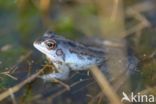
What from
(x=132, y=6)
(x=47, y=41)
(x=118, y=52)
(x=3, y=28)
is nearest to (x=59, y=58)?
(x=47, y=41)

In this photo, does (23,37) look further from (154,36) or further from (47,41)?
(154,36)

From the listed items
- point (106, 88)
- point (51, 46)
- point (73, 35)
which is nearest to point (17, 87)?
point (51, 46)

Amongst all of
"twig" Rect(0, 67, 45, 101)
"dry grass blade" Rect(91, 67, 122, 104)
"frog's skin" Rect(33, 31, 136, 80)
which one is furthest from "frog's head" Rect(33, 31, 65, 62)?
"dry grass blade" Rect(91, 67, 122, 104)

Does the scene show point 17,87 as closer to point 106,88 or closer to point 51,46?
point 51,46

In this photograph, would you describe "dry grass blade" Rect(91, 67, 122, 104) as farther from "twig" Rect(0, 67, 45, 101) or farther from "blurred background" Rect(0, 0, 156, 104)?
"twig" Rect(0, 67, 45, 101)

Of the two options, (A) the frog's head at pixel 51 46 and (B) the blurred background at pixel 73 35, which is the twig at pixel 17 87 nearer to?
(B) the blurred background at pixel 73 35
